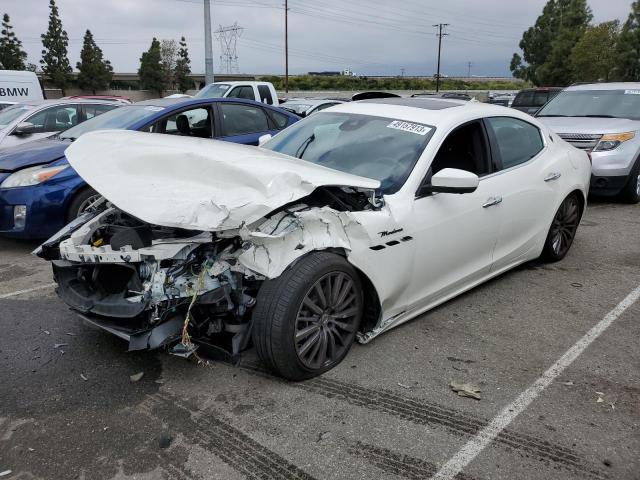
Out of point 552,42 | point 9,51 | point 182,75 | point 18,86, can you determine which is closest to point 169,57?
point 182,75

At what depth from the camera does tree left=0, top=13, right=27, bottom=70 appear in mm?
55500

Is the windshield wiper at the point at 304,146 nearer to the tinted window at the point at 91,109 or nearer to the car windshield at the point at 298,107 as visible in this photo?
the tinted window at the point at 91,109

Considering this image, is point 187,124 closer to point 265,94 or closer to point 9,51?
point 265,94

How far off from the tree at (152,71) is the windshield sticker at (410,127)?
73.4 m

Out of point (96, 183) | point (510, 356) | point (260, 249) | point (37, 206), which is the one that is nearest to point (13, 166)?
point (37, 206)

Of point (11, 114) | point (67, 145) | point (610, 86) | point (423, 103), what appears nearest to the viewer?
point (423, 103)

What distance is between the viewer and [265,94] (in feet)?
41.5

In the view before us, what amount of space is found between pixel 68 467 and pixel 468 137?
11.1 ft

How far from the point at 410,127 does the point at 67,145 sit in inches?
165

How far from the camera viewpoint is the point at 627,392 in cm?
311

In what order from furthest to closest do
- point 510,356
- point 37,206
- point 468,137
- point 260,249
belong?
point 37,206, point 468,137, point 510,356, point 260,249

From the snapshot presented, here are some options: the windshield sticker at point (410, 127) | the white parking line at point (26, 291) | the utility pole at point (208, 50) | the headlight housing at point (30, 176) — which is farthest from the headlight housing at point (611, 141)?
the utility pole at point (208, 50)

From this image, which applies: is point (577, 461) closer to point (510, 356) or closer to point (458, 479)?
point (458, 479)

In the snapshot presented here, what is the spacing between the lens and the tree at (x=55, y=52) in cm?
6362
